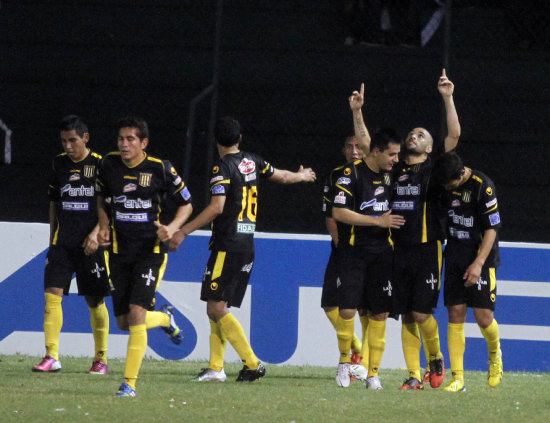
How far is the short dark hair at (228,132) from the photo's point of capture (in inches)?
328

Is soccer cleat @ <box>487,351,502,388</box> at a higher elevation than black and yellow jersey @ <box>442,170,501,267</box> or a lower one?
lower

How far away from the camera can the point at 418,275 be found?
8.20m

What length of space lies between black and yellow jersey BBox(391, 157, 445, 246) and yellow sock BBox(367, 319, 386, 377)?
631 mm

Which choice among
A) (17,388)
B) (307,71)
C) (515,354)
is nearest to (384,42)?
(307,71)

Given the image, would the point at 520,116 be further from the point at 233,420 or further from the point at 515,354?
the point at 233,420

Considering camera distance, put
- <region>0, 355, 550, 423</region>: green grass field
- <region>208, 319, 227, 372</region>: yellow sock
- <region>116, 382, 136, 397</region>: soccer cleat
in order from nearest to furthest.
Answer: <region>0, 355, 550, 423</region>: green grass field
<region>116, 382, 136, 397</region>: soccer cleat
<region>208, 319, 227, 372</region>: yellow sock

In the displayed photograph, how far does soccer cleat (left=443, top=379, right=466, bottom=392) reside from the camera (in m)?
8.13

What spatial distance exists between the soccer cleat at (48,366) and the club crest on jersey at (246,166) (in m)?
2.12

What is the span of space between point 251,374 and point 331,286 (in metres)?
1.00

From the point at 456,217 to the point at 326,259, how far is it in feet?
6.68

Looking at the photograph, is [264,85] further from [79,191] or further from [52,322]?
[52,322]

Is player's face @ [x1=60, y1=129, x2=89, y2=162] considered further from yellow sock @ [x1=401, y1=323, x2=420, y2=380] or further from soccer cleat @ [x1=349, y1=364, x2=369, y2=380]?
yellow sock @ [x1=401, y1=323, x2=420, y2=380]

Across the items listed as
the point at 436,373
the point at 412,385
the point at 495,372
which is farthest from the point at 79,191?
the point at 495,372

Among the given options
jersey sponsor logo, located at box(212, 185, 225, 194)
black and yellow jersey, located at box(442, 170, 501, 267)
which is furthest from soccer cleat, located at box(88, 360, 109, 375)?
black and yellow jersey, located at box(442, 170, 501, 267)
